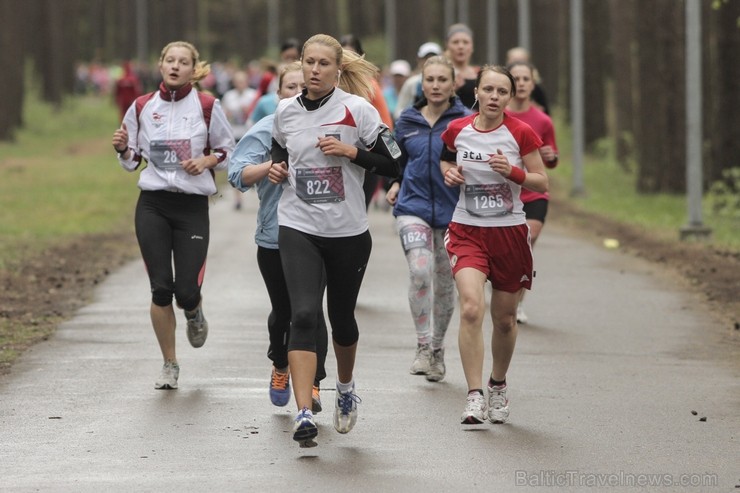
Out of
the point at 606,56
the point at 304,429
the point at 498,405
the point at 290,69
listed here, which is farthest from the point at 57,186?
the point at 304,429

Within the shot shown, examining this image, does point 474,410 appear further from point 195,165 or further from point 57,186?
point 57,186

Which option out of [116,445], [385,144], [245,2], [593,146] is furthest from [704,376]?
[245,2]

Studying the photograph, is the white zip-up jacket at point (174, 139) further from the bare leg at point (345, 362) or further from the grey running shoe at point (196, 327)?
the bare leg at point (345, 362)

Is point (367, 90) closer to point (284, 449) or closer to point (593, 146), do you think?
point (284, 449)

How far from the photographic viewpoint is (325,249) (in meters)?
7.57

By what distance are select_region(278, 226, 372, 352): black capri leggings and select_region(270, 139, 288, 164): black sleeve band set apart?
13.2 inches

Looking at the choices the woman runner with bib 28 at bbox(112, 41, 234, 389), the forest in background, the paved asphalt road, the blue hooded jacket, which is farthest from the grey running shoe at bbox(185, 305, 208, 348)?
the forest in background

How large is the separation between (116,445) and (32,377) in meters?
2.16

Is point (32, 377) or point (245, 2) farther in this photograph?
point (245, 2)

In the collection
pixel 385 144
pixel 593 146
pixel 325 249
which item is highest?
pixel 385 144

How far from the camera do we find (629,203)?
24.7 m

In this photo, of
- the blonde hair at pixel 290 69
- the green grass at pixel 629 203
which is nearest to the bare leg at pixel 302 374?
the blonde hair at pixel 290 69

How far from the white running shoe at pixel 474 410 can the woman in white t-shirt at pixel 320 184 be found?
909mm

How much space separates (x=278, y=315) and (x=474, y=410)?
1163mm
